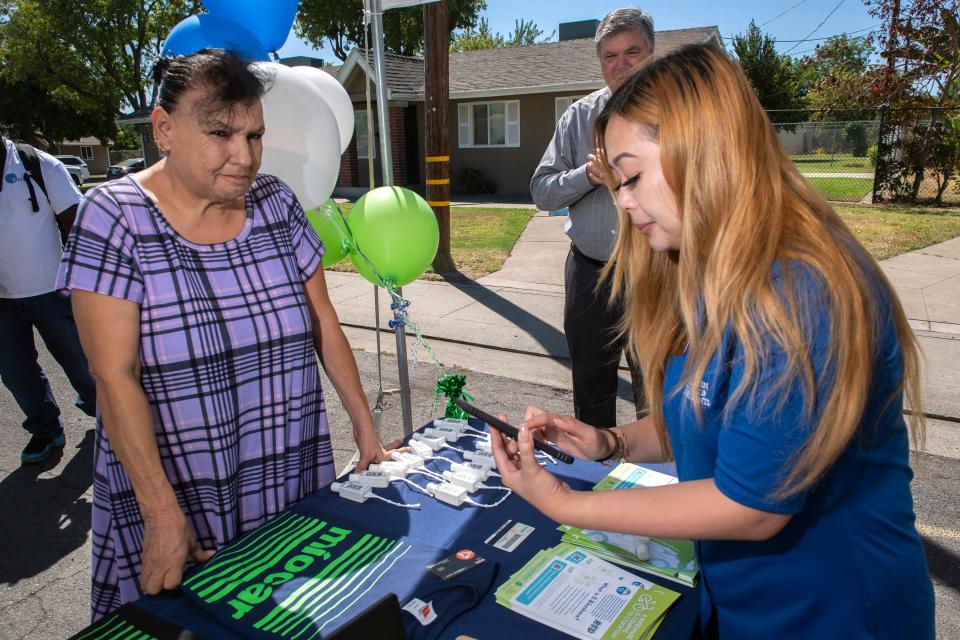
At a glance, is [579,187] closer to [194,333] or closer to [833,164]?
[194,333]

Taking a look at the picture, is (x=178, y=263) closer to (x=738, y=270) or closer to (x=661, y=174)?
(x=661, y=174)

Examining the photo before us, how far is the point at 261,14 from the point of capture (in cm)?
207

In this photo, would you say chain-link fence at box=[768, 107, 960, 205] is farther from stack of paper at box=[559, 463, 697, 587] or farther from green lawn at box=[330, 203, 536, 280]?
stack of paper at box=[559, 463, 697, 587]

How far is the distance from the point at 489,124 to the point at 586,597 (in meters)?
18.0

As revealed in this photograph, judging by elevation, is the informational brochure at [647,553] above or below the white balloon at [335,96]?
below

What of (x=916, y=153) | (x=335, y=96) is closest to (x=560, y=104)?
(x=916, y=153)

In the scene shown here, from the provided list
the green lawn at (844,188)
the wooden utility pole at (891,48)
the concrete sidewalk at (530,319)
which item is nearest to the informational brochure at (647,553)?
the concrete sidewalk at (530,319)

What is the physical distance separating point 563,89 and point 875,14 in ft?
23.1

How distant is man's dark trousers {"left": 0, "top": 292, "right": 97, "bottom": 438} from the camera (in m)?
→ 3.59

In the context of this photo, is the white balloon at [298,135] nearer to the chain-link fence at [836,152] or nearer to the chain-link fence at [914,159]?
the chain-link fence at [914,159]

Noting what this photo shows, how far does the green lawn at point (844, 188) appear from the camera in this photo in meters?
13.7

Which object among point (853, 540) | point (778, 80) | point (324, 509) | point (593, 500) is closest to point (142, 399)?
point (324, 509)

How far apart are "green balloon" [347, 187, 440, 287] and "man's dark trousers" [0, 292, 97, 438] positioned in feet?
7.01

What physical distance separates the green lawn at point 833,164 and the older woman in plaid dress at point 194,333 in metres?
20.4
